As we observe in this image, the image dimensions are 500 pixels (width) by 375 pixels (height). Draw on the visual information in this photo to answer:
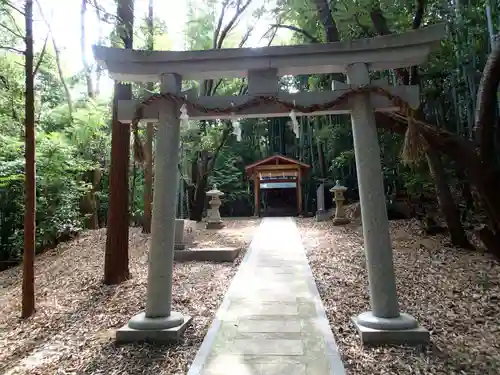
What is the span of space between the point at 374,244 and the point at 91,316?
3.74 meters

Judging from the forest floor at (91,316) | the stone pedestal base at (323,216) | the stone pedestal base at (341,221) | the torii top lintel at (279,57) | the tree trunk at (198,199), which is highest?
the torii top lintel at (279,57)

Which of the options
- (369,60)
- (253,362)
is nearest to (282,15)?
(369,60)

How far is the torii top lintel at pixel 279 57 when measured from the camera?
3904 millimetres

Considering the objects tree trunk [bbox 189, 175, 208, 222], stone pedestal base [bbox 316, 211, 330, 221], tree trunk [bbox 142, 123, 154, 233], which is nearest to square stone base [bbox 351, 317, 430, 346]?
tree trunk [bbox 142, 123, 154, 233]

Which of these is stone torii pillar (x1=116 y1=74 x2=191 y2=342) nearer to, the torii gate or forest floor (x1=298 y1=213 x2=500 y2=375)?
the torii gate

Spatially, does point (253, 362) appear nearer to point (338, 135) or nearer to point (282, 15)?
point (282, 15)

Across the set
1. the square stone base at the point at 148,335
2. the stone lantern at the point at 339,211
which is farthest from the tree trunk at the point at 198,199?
the square stone base at the point at 148,335

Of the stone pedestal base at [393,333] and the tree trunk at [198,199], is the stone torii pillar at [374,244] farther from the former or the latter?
the tree trunk at [198,199]

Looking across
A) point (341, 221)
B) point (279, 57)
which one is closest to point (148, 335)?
point (279, 57)

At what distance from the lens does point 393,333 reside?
3.46 metres

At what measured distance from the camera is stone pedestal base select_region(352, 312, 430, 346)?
3.42 metres

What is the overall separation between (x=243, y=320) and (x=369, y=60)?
10.7 ft

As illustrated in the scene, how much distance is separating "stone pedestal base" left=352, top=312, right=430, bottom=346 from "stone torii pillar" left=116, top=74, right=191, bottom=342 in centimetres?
190

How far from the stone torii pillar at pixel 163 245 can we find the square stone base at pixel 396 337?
1.90 m
